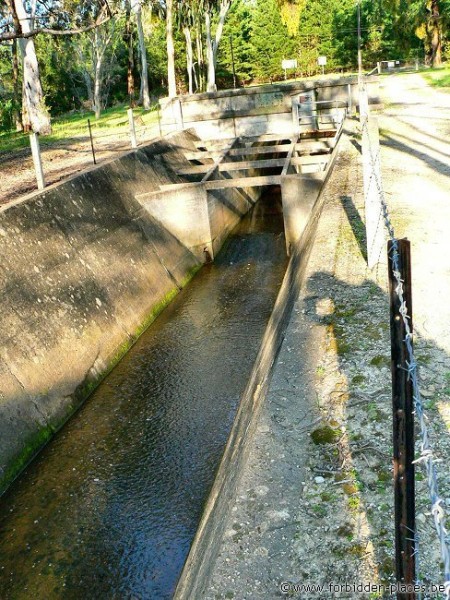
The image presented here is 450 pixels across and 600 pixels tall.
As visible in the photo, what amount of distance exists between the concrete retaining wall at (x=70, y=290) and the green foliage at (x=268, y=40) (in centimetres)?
5014

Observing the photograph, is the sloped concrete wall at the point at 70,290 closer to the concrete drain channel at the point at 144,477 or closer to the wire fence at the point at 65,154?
the concrete drain channel at the point at 144,477

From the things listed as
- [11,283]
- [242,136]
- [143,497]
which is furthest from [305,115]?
[143,497]

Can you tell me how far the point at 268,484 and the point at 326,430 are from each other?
720 mm

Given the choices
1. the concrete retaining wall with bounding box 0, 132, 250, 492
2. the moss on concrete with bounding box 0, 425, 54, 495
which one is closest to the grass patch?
the concrete retaining wall with bounding box 0, 132, 250, 492

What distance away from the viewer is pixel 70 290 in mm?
11039

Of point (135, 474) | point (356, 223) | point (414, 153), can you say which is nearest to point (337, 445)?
point (135, 474)

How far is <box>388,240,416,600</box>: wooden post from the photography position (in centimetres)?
247

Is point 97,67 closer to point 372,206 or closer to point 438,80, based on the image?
point 438,80

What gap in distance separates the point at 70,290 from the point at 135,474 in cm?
409

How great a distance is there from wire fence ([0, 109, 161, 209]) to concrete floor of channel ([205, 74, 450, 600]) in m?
8.67

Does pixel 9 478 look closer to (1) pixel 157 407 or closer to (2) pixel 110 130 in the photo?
(1) pixel 157 407

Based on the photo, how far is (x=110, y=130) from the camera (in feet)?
90.0

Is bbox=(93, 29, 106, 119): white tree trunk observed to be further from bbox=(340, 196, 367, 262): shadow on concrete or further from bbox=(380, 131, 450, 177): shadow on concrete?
bbox=(340, 196, 367, 262): shadow on concrete

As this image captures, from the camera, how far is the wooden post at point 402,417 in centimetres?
247
